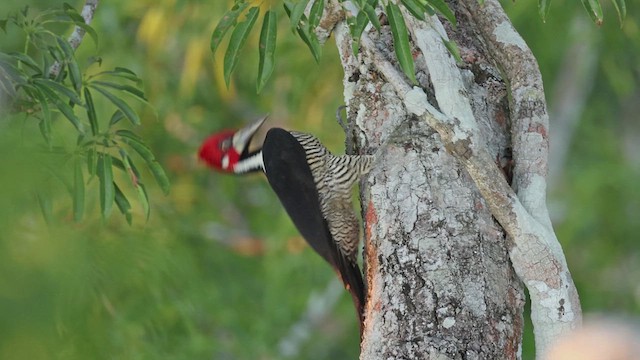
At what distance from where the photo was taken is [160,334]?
20.0 ft

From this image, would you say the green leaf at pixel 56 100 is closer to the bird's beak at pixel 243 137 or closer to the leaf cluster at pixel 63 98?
the leaf cluster at pixel 63 98

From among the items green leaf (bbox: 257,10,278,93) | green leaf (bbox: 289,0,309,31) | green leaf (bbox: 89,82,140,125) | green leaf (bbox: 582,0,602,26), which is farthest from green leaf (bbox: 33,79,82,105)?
green leaf (bbox: 582,0,602,26)

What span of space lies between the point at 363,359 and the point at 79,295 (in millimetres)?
903


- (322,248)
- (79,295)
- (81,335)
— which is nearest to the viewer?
(79,295)

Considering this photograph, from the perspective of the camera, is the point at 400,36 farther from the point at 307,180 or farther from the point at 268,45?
the point at 307,180

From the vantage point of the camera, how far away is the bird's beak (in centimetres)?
372

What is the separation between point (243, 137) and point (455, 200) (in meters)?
1.25

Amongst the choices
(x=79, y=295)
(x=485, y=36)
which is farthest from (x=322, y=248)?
(x=79, y=295)

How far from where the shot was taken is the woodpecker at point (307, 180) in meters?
3.47

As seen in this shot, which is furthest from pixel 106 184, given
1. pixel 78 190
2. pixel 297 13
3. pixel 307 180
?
pixel 307 180

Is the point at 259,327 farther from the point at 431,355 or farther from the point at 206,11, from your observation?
the point at 431,355

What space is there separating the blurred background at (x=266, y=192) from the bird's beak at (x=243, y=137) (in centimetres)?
120

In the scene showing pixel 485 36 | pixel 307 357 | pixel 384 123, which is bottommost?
pixel 307 357

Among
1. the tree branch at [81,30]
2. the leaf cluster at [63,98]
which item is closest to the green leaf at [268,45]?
A: the leaf cluster at [63,98]
